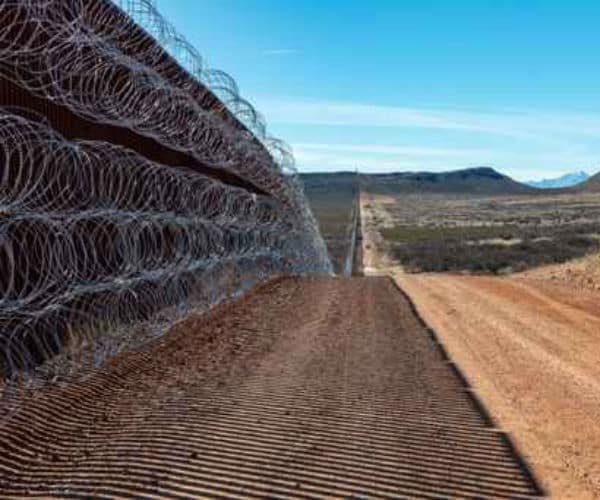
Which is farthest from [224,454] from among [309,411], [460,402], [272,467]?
[460,402]

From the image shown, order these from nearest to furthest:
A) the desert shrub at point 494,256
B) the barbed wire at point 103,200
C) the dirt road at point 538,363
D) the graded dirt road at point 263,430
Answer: the graded dirt road at point 263,430, the dirt road at point 538,363, the barbed wire at point 103,200, the desert shrub at point 494,256

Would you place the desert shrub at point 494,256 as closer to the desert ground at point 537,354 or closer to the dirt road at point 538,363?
the desert ground at point 537,354

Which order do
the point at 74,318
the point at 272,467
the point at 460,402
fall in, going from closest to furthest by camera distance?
the point at 272,467
the point at 460,402
the point at 74,318

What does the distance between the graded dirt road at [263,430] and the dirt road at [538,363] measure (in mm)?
317

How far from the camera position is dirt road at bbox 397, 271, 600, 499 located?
6.80 m

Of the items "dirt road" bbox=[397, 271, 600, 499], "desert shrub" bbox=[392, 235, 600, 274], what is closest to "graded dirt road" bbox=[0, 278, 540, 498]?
"dirt road" bbox=[397, 271, 600, 499]

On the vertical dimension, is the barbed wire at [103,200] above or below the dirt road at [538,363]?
above

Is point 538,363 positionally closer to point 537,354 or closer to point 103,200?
point 537,354

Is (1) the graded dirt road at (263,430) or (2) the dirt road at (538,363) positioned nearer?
(1) the graded dirt road at (263,430)

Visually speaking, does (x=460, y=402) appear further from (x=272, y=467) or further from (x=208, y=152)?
(x=208, y=152)

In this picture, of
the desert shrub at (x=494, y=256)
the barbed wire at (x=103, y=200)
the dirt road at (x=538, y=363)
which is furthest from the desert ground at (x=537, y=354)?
the desert shrub at (x=494, y=256)

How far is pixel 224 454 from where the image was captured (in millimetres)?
6500

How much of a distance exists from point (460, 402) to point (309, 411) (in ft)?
5.65

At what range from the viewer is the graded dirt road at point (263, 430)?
5.89 m
